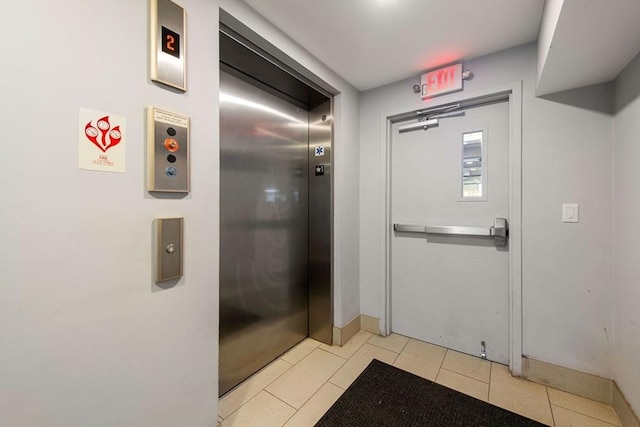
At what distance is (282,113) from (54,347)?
75.9 inches

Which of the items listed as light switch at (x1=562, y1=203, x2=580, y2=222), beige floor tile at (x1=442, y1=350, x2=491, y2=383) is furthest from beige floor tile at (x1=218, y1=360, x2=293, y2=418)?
light switch at (x1=562, y1=203, x2=580, y2=222)

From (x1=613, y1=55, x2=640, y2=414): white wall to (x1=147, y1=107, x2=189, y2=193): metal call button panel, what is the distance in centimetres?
228

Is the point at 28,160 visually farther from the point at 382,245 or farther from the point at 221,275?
the point at 382,245

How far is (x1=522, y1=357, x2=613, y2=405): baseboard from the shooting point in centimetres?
160

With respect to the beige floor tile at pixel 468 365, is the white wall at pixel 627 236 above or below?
above

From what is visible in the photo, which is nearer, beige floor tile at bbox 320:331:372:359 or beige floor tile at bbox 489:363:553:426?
beige floor tile at bbox 489:363:553:426

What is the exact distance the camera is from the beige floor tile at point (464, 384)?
1.70m

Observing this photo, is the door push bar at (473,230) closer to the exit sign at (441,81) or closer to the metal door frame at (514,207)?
the metal door frame at (514,207)

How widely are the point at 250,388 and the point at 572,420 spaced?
6.53 ft

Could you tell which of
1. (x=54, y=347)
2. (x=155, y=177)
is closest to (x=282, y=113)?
(x=155, y=177)

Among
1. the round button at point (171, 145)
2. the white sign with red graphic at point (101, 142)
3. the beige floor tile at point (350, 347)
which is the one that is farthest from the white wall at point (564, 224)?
the white sign with red graphic at point (101, 142)

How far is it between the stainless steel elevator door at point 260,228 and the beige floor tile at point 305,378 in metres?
0.24

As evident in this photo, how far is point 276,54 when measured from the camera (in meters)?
1.72

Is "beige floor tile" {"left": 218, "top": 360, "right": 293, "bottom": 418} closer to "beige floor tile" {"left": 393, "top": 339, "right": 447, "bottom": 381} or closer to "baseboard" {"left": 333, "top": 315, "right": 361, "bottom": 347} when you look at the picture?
"baseboard" {"left": 333, "top": 315, "right": 361, "bottom": 347}
